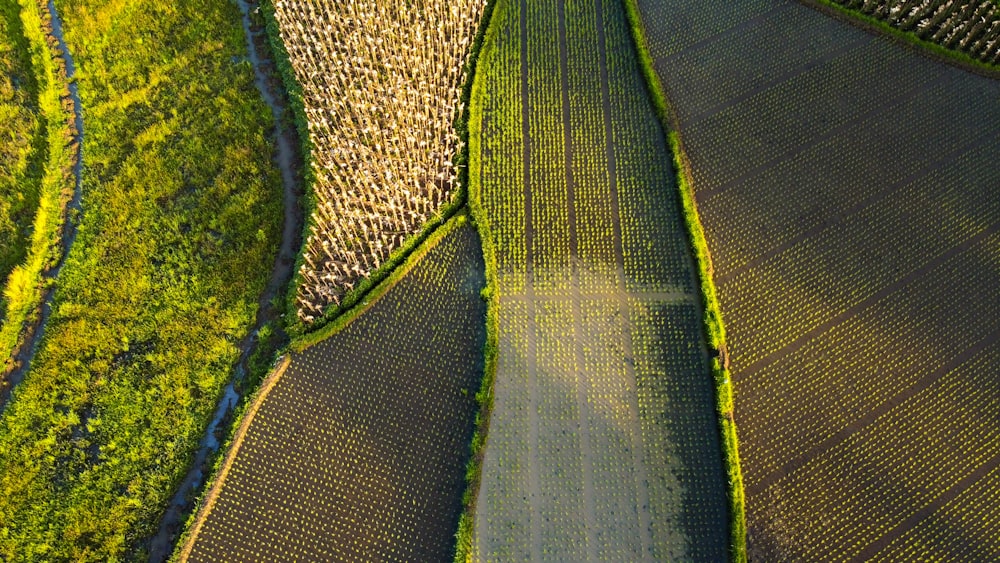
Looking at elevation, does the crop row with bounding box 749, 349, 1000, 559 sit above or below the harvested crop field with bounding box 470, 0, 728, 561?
below

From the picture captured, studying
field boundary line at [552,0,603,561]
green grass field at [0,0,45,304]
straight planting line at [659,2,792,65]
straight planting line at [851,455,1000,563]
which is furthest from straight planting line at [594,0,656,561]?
green grass field at [0,0,45,304]

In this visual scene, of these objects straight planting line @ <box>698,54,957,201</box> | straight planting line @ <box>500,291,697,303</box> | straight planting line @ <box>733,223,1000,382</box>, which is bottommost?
straight planting line @ <box>733,223,1000,382</box>

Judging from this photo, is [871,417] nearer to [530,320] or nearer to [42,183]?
[530,320]

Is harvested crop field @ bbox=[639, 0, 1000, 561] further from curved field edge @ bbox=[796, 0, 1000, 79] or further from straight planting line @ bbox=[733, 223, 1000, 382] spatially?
curved field edge @ bbox=[796, 0, 1000, 79]

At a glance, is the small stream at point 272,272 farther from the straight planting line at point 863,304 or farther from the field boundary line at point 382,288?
the straight planting line at point 863,304

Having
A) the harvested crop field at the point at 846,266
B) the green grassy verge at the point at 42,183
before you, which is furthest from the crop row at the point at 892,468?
the green grassy verge at the point at 42,183

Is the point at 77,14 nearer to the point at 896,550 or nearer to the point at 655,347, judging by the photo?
the point at 655,347
